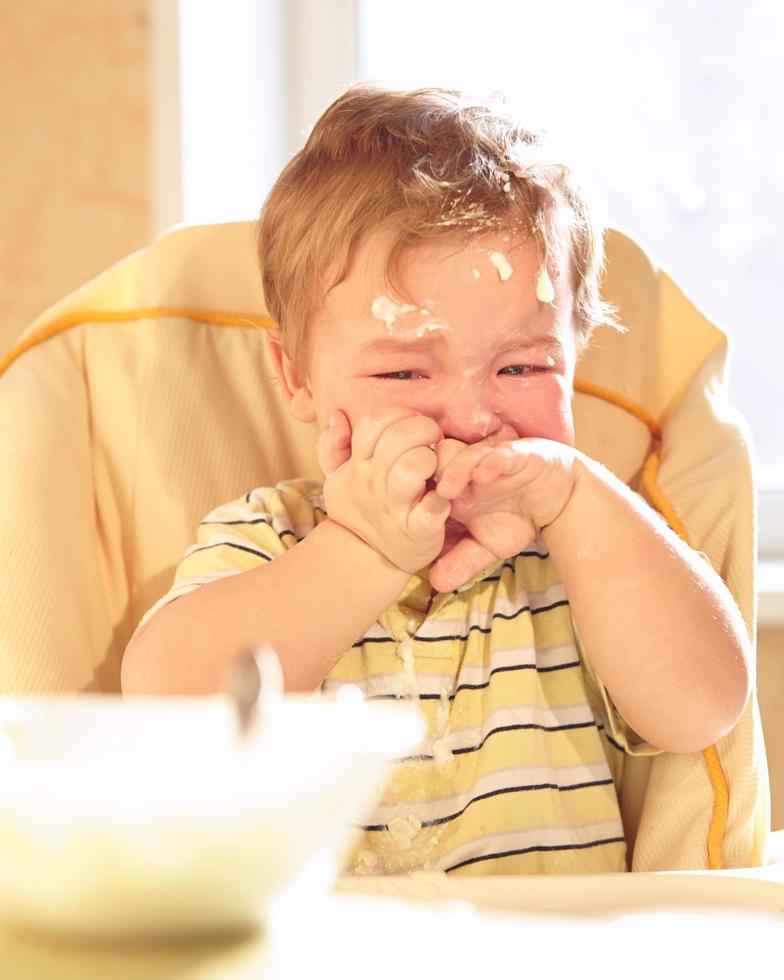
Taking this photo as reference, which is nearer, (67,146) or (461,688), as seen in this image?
(461,688)

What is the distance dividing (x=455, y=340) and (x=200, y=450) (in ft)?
0.92

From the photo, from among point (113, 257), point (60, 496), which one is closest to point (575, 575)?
point (60, 496)

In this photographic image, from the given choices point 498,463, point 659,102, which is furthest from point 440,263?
point 659,102

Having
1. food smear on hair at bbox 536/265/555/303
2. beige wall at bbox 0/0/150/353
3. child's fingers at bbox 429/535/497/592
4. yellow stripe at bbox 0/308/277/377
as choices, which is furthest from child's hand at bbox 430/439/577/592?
beige wall at bbox 0/0/150/353

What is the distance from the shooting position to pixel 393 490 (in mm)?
820

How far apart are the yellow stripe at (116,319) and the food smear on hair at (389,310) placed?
20 centimetres

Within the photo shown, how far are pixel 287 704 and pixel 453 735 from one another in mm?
631

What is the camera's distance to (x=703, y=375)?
1072 mm

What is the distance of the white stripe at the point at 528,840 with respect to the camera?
92 centimetres

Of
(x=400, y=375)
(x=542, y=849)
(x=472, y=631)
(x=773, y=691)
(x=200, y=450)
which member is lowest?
(x=773, y=691)

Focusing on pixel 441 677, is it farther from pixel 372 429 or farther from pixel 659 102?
pixel 659 102

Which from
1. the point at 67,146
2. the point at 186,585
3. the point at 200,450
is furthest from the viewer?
the point at 67,146

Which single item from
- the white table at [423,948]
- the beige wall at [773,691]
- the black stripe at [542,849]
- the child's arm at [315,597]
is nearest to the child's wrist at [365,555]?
the child's arm at [315,597]

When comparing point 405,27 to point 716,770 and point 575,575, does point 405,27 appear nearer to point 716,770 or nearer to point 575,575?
point 575,575
